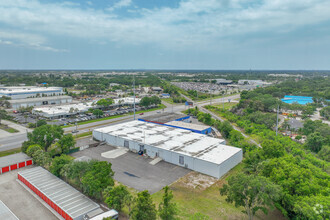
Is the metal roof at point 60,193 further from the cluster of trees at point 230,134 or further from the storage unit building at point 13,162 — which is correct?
the cluster of trees at point 230,134

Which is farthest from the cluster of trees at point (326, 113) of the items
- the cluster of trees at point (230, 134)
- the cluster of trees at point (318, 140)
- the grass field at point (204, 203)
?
the grass field at point (204, 203)

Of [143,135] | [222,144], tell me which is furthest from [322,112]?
[143,135]

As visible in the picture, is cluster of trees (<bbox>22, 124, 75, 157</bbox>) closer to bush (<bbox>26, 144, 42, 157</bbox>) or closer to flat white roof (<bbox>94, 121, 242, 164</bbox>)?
bush (<bbox>26, 144, 42, 157</bbox>)

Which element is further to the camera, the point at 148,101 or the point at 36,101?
the point at 36,101

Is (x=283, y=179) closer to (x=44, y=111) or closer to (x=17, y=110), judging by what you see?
(x=44, y=111)

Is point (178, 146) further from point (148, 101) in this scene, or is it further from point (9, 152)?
point (148, 101)

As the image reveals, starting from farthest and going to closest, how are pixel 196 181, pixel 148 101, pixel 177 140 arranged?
pixel 148 101
pixel 177 140
pixel 196 181

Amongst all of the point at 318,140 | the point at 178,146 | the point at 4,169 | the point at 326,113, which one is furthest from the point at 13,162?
the point at 326,113

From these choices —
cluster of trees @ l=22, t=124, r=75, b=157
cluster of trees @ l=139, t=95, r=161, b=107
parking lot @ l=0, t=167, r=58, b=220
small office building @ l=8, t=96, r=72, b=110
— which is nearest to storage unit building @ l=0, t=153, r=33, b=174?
cluster of trees @ l=22, t=124, r=75, b=157
